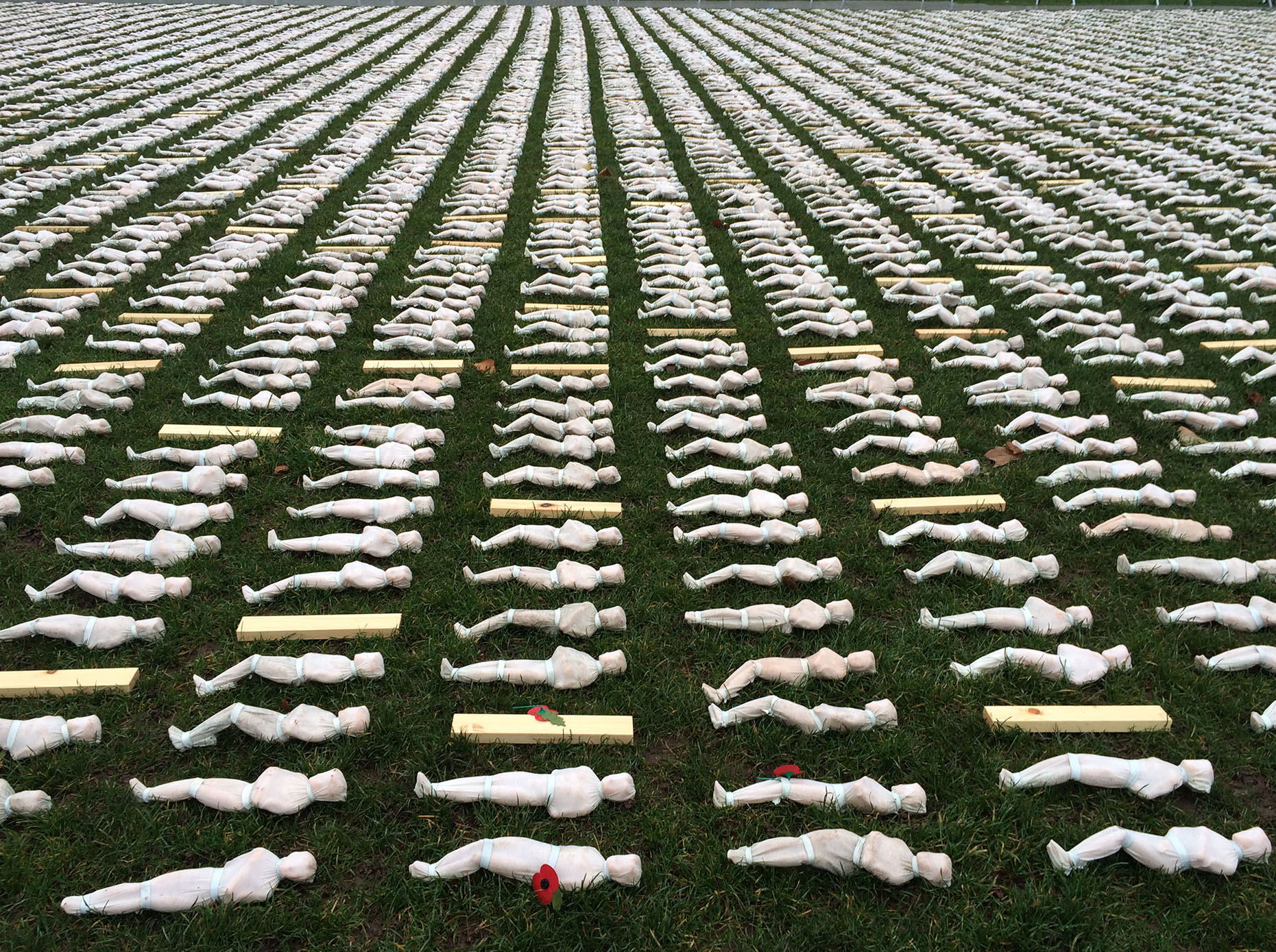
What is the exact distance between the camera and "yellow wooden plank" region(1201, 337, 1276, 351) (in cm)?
644

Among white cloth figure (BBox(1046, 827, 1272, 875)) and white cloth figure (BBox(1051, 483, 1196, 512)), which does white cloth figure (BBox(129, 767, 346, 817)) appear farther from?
white cloth figure (BBox(1051, 483, 1196, 512))

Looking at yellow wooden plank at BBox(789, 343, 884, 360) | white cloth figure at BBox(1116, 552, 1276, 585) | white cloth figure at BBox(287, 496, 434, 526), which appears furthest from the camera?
yellow wooden plank at BBox(789, 343, 884, 360)

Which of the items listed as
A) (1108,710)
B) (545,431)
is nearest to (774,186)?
(545,431)

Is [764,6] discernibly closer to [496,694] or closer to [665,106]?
[665,106]

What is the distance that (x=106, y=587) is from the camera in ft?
12.7

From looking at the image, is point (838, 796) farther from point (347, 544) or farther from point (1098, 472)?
point (1098, 472)

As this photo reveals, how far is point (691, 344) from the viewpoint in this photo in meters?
6.45

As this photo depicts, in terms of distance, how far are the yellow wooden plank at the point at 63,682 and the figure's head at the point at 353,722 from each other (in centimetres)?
Result: 101

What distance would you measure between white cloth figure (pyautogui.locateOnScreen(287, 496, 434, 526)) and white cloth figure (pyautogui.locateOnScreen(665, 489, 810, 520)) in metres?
1.56

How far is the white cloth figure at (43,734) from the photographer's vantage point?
312 cm

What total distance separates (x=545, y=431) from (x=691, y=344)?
175cm

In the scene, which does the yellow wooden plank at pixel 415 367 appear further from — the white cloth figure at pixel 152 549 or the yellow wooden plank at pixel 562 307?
the white cloth figure at pixel 152 549

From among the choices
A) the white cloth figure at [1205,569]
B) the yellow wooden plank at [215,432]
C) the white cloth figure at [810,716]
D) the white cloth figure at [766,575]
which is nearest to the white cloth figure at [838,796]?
the white cloth figure at [810,716]

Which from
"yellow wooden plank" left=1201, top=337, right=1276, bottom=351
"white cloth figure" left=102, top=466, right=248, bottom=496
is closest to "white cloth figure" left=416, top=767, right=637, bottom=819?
"white cloth figure" left=102, top=466, right=248, bottom=496
